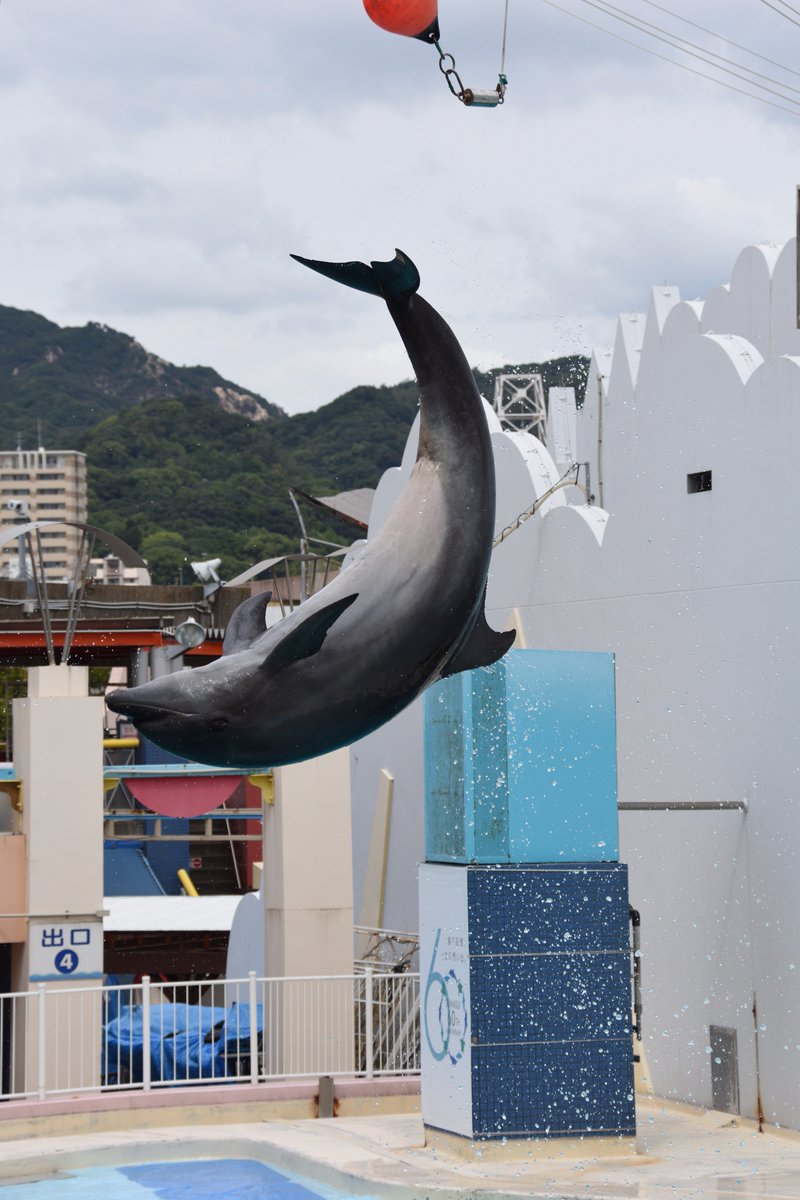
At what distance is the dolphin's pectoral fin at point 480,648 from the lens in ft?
14.5

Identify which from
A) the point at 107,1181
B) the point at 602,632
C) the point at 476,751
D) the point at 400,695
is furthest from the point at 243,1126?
the point at 400,695

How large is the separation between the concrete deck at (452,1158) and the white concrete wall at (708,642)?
0.90 metres

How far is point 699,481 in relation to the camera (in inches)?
520

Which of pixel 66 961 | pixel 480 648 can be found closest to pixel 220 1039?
pixel 66 961

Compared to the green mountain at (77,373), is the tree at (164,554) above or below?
below

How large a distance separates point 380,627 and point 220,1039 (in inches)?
437

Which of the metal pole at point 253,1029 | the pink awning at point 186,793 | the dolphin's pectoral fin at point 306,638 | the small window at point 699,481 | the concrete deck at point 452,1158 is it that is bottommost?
the concrete deck at point 452,1158

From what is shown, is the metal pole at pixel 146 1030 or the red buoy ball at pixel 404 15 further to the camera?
the metal pole at pixel 146 1030

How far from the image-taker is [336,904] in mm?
14367

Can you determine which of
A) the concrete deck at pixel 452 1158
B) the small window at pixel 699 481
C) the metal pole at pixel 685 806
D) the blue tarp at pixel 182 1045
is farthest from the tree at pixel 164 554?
the concrete deck at pixel 452 1158

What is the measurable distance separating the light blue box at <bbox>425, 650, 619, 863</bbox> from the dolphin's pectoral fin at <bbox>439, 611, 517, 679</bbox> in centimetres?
606

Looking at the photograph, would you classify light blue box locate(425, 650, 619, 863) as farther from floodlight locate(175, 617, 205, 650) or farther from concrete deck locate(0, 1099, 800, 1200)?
floodlight locate(175, 617, 205, 650)

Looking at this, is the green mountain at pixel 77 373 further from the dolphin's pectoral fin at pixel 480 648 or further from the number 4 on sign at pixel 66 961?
the dolphin's pectoral fin at pixel 480 648

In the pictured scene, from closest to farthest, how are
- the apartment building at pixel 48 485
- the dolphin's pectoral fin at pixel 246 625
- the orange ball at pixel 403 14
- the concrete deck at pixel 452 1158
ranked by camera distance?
the dolphin's pectoral fin at pixel 246 625, the orange ball at pixel 403 14, the concrete deck at pixel 452 1158, the apartment building at pixel 48 485
